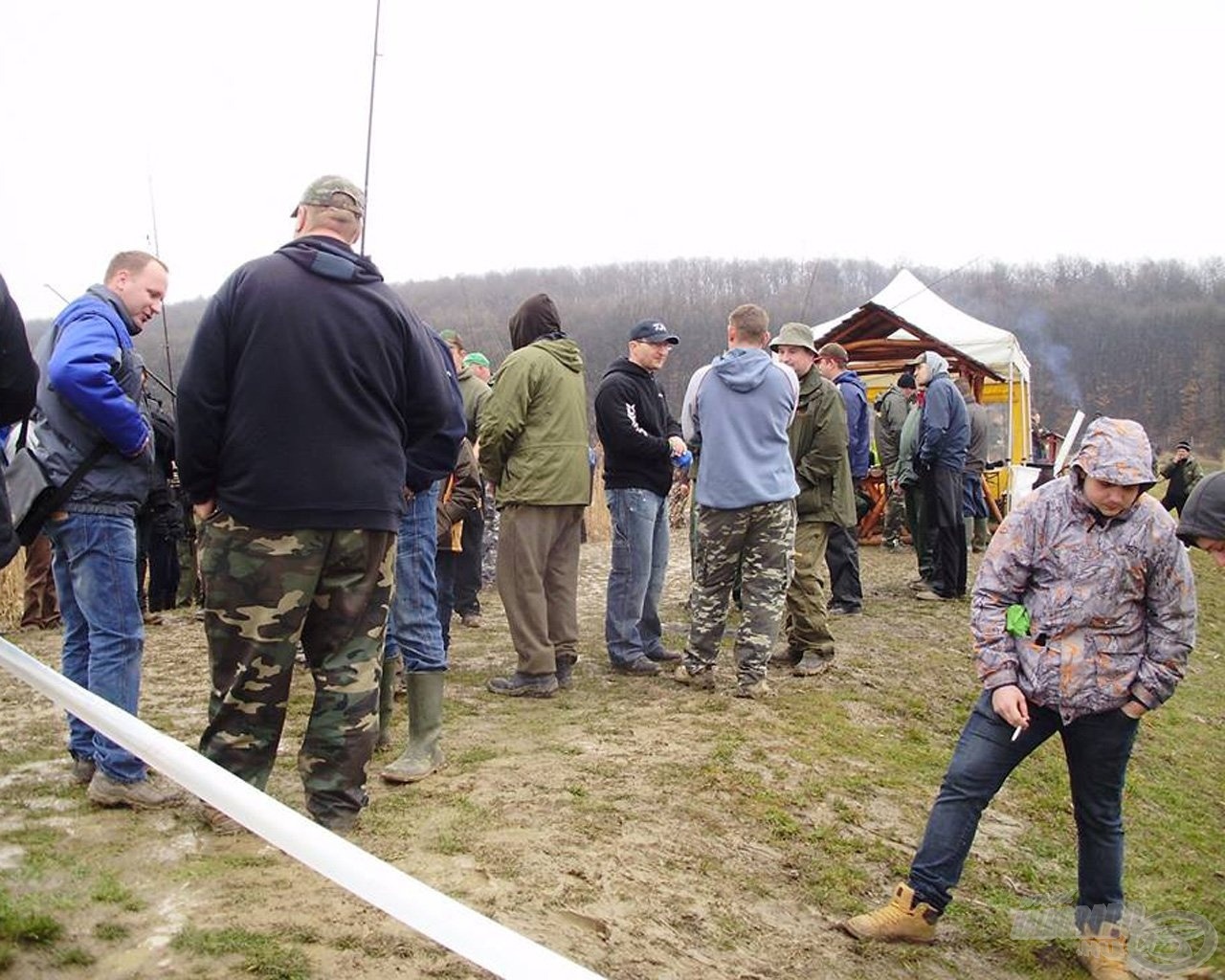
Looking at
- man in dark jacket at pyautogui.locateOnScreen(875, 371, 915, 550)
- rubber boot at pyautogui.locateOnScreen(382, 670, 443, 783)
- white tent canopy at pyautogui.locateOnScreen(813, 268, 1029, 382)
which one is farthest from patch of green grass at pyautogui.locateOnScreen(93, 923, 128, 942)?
white tent canopy at pyautogui.locateOnScreen(813, 268, 1029, 382)

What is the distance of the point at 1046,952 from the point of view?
365 cm

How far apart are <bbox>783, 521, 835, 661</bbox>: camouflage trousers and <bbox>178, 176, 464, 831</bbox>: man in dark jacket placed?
3.70m

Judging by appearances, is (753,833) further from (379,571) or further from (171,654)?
(171,654)

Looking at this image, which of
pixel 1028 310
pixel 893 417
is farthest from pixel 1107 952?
pixel 1028 310

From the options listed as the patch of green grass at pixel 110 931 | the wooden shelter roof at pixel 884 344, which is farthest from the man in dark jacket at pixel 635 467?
the wooden shelter roof at pixel 884 344

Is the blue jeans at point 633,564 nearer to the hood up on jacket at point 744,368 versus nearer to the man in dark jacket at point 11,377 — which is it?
the hood up on jacket at point 744,368

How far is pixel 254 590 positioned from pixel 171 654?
416cm

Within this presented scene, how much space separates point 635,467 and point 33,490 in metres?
3.28

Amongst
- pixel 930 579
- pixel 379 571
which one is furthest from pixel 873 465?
pixel 379 571

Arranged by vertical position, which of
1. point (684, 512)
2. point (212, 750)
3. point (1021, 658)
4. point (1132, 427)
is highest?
point (1132, 427)

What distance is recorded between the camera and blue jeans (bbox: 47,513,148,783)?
3594 millimetres

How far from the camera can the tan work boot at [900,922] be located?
3412 millimetres

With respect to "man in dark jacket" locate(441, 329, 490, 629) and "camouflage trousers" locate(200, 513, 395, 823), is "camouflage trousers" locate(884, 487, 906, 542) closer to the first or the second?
"man in dark jacket" locate(441, 329, 490, 629)

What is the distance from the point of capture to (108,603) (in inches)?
142
